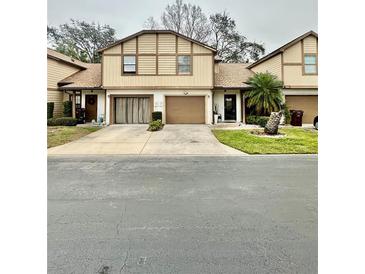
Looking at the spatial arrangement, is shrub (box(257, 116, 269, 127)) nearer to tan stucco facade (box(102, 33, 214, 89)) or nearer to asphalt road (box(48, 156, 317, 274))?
tan stucco facade (box(102, 33, 214, 89))

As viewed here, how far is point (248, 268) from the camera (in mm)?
2596

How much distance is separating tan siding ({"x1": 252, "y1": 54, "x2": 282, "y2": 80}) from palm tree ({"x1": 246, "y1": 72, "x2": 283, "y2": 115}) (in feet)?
5.52

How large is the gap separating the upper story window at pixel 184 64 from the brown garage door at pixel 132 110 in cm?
303

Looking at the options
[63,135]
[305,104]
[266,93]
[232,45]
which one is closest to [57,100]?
[63,135]

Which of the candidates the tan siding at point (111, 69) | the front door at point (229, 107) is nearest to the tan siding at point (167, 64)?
the tan siding at point (111, 69)

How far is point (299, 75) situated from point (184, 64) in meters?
8.21

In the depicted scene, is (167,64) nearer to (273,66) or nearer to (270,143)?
(273,66)

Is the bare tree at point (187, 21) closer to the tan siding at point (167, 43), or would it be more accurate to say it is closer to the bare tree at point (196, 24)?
the bare tree at point (196, 24)

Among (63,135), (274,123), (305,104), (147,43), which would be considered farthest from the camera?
(305,104)

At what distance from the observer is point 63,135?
570 inches

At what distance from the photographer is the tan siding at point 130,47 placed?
62.5 ft
